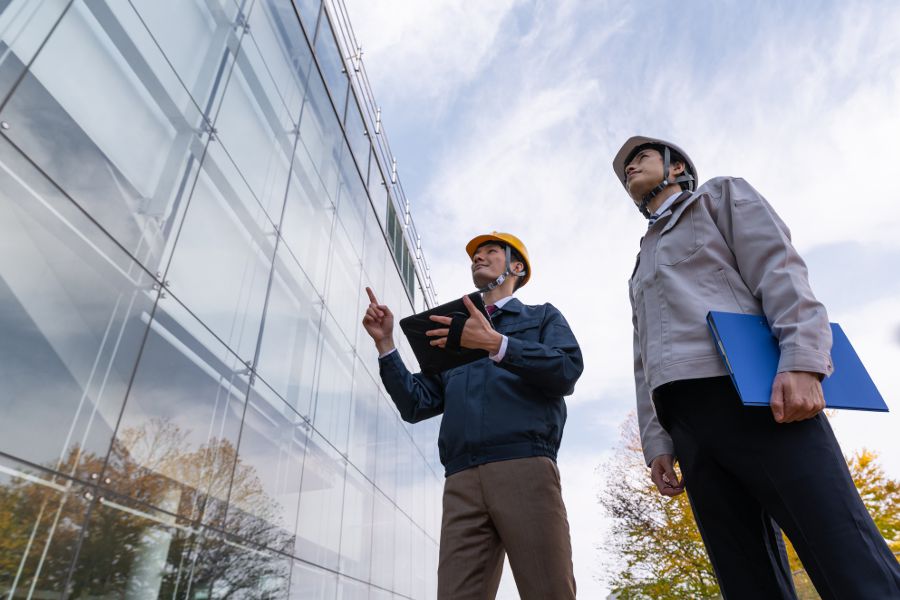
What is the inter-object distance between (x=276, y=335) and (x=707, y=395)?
12.5 feet

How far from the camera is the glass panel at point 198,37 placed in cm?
327

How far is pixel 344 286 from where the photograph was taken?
7043 millimetres

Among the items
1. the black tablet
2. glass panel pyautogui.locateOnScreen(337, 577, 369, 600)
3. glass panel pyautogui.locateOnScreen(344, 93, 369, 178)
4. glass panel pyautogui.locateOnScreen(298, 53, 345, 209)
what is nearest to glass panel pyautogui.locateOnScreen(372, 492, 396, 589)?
glass panel pyautogui.locateOnScreen(337, 577, 369, 600)

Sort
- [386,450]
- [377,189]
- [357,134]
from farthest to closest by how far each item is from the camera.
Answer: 1. [377,189]
2. [386,450]
3. [357,134]

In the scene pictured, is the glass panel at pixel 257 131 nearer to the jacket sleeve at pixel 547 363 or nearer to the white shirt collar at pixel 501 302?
the white shirt collar at pixel 501 302

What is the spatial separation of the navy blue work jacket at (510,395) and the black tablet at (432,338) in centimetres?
16

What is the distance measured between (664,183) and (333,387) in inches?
191

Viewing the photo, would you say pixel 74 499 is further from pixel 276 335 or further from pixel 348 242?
pixel 348 242

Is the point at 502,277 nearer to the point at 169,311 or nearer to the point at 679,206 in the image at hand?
the point at 679,206

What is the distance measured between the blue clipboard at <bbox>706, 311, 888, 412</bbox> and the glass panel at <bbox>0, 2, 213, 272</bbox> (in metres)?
2.61

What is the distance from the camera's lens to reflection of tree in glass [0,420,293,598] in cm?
200

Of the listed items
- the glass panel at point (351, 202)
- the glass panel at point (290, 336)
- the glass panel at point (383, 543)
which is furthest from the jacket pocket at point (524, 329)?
the glass panel at point (383, 543)

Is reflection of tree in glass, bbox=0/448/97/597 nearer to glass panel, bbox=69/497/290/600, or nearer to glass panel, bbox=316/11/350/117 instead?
glass panel, bbox=69/497/290/600

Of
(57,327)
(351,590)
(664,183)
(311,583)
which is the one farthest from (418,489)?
(664,183)
